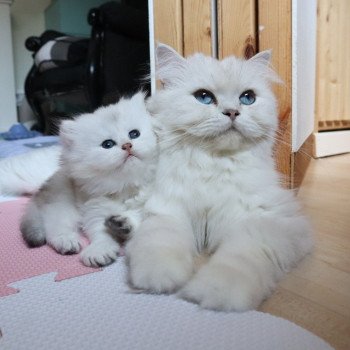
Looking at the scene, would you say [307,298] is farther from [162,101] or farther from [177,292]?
[162,101]

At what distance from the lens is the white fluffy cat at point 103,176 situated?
2.83 ft

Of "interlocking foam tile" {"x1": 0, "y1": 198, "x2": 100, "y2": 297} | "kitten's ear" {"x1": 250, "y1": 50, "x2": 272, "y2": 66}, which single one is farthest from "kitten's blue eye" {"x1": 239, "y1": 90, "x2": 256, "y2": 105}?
"interlocking foam tile" {"x1": 0, "y1": 198, "x2": 100, "y2": 297}

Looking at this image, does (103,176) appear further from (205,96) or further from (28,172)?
(28,172)

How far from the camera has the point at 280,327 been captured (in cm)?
59

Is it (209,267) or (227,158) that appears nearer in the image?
(209,267)

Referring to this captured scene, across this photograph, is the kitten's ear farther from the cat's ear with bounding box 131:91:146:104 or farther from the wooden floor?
the wooden floor

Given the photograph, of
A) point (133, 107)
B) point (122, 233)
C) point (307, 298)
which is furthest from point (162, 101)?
point (307, 298)

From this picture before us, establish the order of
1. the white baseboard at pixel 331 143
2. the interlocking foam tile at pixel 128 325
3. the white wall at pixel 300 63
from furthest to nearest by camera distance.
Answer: the white baseboard at pixel 331 143 → the white wall at pixel 300 63 → the interlocking foam tile at pixel 128 325

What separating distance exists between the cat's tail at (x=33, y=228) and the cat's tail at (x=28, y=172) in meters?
0.53

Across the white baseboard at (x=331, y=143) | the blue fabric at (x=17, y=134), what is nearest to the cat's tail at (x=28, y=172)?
the white baseboard at (x=331, y=143)

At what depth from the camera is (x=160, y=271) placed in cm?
68

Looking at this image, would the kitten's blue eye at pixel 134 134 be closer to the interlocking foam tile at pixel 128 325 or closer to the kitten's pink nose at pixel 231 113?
the kitten's pink nose at pixel 231 113

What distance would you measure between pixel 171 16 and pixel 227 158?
947 millimetres

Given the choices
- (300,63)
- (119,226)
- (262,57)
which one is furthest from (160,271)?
(300,63)
